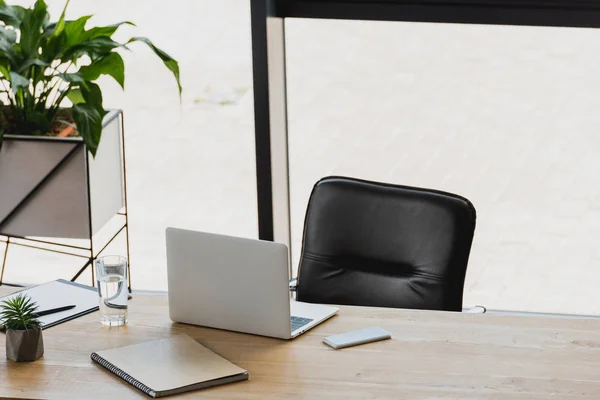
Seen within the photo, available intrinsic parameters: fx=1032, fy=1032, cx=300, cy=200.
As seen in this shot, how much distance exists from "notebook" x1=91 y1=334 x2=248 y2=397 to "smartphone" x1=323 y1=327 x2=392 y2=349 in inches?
10.4

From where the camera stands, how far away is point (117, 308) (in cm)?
262

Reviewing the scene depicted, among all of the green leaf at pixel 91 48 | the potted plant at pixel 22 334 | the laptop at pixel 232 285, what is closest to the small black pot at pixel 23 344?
the potted plant at pixel 22 334

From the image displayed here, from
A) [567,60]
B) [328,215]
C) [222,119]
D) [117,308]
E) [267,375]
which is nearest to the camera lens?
[267,375]

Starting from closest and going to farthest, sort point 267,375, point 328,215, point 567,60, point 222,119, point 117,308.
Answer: point 267,375 < point 117,308 < point 328,215 < point 567,60 < point 222,119

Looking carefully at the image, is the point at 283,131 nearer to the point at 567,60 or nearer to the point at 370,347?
the point at 567,60

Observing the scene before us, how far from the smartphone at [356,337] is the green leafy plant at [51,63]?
3.94 ft

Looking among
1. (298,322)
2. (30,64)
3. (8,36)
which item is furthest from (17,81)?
(298,322)

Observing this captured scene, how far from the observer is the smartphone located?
245cm

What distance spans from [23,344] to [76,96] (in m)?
1.31

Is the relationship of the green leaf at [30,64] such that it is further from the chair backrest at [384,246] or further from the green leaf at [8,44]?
the chair backrest at [384,246]

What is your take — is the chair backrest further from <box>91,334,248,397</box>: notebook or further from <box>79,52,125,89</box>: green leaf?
<box>79,52,125,89</box>: green leaf

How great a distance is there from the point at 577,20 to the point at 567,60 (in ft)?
0.57

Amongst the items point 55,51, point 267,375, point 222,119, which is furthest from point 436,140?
point 267,375

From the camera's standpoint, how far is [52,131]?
11.4 feet
